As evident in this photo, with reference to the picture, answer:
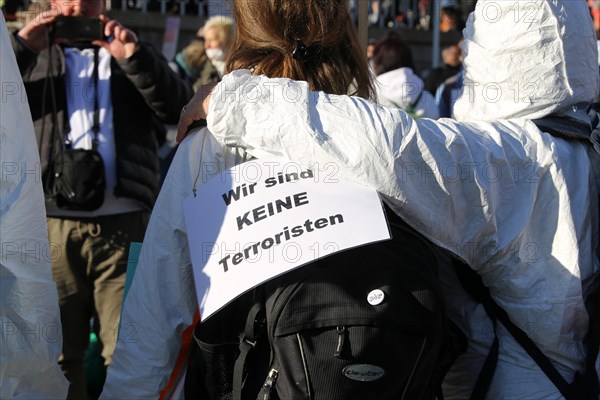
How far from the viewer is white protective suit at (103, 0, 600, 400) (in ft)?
5.77

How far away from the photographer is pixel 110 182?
3139mm

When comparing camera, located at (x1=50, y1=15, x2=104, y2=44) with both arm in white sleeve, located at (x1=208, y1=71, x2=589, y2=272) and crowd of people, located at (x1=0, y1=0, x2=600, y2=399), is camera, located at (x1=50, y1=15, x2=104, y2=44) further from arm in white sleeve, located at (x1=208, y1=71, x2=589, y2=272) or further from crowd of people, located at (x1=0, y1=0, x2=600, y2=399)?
arm in white sleeve, located at (x1=208, y1=71, x2=589, y2=272)

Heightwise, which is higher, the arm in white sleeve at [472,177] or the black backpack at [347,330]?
the arm in white sleeve at [472,177]

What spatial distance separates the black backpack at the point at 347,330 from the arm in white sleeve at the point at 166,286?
219 mm

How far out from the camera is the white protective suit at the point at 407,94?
15.7 ft

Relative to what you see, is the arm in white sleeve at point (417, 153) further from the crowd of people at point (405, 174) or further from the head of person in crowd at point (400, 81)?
the head of person in crowd at point (400, 81)

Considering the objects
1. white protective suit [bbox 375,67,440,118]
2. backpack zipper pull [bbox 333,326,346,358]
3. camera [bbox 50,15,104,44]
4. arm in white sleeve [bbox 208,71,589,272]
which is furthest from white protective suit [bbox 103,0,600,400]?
white protective suit [bbox 375,67,440,118]

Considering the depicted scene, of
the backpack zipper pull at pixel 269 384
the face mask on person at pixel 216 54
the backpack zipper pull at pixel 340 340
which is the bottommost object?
the backpack zipper pull at pixel 269 384

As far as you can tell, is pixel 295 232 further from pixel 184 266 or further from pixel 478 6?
pixel 478 6

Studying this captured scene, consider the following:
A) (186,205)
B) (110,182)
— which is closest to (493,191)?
(186,205)

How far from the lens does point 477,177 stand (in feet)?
6.03

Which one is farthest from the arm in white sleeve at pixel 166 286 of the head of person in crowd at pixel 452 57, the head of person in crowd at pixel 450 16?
the head of person in crowd at pixel 450 16

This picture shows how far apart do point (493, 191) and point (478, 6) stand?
0.56 meters

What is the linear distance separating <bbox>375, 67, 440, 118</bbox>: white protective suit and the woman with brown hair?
266cm
